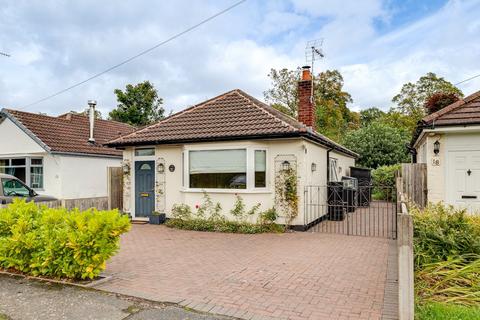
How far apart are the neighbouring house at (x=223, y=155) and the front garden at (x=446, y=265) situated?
4.76 metres

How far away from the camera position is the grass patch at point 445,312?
416cm

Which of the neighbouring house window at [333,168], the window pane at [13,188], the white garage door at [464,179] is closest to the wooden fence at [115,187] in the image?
the window pane at [13,188]

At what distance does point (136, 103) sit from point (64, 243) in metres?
27.5

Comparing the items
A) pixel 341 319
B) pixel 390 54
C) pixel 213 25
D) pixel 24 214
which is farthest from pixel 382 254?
pixel 390 54

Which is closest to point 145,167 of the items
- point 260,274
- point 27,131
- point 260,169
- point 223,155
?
point 223,155

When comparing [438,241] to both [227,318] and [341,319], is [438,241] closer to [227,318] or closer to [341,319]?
[341,319]

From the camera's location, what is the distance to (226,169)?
1148 cm

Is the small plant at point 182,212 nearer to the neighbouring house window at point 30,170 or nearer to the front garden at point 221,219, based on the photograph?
the front garden at point 221,219

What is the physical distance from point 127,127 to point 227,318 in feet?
63.6

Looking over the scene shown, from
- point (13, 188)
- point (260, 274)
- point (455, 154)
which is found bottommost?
point (260, 274)

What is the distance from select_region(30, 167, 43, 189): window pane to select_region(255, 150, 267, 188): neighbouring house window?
34.6 ft

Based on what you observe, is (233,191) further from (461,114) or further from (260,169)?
(461,114)

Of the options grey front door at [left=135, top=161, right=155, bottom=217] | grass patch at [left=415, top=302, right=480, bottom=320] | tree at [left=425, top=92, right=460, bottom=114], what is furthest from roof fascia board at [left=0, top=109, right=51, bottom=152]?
tree at [left=425, top=92, right=460, bottom=114]

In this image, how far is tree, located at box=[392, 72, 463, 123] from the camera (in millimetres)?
36575
